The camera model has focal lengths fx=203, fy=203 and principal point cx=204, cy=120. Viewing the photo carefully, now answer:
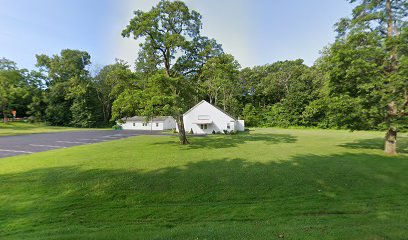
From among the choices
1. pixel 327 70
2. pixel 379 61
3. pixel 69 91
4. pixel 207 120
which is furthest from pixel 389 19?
pixel 69 91

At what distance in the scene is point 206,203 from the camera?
511 cm

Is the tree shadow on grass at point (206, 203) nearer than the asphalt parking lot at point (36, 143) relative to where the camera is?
Yes

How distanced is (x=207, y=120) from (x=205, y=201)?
27.1 m

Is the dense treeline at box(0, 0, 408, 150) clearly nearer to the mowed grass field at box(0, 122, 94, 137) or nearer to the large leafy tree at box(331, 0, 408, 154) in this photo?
the large leafy tree at box(331, 0, 408, 154)

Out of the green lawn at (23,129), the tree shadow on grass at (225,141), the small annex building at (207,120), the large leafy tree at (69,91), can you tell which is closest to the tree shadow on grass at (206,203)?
the tree shadow on grass at (225,141)

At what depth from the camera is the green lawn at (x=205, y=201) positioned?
3632mm

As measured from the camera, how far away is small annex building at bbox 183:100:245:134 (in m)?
31.5

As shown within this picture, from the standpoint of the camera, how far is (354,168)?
8.19m

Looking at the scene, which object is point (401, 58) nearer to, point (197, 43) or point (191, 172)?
point (191, 172)

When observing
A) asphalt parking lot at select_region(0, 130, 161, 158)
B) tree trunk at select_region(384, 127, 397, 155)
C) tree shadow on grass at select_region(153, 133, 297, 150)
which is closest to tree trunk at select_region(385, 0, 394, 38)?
tree trunk at select_region(384, 127, 397, 155)

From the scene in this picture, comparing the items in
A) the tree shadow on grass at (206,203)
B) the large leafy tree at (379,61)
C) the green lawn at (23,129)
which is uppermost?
the large leafy tree at (379,61)

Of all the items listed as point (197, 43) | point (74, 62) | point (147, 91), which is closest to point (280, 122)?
point (197, 43)

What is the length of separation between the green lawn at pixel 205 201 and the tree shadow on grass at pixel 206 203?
0.02 metres

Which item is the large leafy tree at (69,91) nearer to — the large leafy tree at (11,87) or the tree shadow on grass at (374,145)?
the large leafy tree at (11,87)
